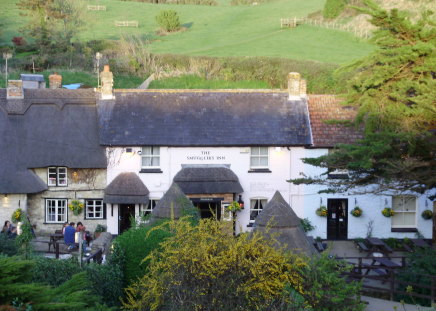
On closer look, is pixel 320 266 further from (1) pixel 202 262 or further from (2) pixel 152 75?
(2) pixel 152 75

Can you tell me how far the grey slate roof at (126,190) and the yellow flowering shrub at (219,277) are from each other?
60.9 feet

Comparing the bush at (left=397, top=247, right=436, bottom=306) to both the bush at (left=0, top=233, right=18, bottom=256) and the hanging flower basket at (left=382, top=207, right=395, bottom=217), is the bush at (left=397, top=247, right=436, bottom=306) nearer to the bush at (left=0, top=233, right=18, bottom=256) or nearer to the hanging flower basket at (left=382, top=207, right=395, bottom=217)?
the hanging flower basket at (left=382, top=207, right=395, bottom=217)

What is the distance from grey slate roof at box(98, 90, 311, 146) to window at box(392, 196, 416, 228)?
5.14m

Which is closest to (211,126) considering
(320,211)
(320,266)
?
(320,211)

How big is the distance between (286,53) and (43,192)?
30.2 metres

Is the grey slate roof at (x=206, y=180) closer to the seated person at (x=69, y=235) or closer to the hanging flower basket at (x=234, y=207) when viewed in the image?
the hanging flower basket at (x=234, y=207)

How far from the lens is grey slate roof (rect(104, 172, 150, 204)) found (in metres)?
32.3

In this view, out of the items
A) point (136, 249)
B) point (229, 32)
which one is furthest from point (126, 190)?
point (229, 32)

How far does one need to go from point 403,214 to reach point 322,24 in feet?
124

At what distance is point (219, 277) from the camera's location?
13.2 metres

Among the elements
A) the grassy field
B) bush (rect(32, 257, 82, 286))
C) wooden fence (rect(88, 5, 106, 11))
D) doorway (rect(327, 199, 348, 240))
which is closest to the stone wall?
doorway (rect(327, 199, 348, 240))

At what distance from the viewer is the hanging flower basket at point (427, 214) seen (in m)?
32.9

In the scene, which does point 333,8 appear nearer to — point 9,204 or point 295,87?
point 295,87

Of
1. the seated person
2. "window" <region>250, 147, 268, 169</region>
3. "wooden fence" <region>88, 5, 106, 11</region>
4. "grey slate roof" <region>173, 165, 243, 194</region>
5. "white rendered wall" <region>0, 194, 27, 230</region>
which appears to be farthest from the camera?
"wooden fence" <region>88, 5, 106, 11</region>
